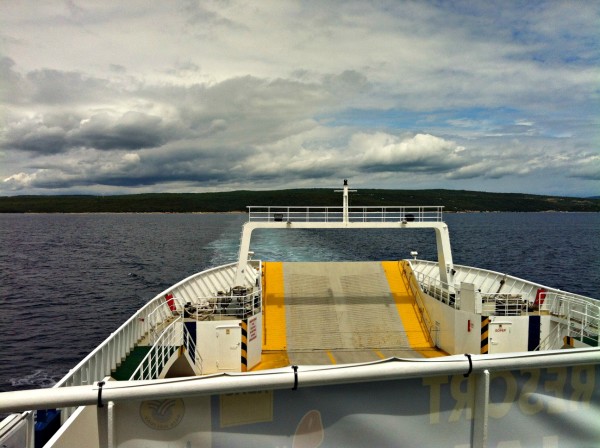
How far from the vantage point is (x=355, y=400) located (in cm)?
260

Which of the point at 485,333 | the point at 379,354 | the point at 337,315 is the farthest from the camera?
the point at 337,315

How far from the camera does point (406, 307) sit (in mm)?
15664

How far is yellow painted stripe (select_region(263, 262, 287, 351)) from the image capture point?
13984mm

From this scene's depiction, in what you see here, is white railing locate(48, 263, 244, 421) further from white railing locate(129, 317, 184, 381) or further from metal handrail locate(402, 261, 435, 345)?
metal handrail locate(402, 261, 435, 345)

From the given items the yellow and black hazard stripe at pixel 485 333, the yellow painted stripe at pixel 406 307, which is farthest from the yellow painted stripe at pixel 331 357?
the yellow and black hazard stripe at pixel 485 333

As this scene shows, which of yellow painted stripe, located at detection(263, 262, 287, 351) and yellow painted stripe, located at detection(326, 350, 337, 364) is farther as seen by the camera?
yellow painted stripe, located at detection(263, 262, 287, 351)

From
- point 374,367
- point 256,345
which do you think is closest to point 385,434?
point 374,367

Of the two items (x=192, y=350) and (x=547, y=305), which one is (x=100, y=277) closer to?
(x=192, y=350)

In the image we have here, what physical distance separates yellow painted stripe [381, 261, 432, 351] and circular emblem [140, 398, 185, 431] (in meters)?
12.4

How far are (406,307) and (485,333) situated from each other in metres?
3.66

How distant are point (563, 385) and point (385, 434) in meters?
1.18

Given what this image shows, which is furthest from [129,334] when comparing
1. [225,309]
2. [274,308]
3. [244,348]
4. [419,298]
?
[419,298]

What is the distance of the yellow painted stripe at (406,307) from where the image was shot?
14172mm

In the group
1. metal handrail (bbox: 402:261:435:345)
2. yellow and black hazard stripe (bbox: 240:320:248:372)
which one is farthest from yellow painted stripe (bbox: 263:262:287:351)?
metal handrail (bbox: 402:261:435:345)
